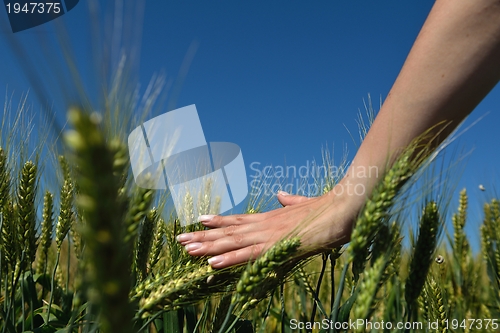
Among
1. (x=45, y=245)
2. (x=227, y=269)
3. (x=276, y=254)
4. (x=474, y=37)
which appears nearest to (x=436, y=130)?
(x=474, y=37)

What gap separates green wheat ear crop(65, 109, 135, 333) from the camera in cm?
40

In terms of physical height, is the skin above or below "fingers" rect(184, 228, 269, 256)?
above

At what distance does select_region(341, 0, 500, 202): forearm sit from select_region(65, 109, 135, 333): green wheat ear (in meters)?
0.78

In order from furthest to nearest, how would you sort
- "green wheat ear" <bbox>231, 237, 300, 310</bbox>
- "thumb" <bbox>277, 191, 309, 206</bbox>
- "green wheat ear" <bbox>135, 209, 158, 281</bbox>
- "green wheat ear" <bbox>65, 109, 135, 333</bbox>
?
1. "thumb" <bbox>277, 191, 309, 206</bbox>
2. "green wheat ear" <bbox>135, 209, 158, 281</bbox>
3. "green wheat ear" <bbox>231, 237, 300, 310</bbox>
4. "green wheat ear" <bbox>65, 109, 135, 333</bbox>

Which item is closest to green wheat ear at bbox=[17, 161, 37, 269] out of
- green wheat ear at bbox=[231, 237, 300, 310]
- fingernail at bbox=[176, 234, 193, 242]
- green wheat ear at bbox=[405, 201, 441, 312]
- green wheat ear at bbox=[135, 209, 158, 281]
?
green wheat ear at bbox=[135, 209, 158, 281]

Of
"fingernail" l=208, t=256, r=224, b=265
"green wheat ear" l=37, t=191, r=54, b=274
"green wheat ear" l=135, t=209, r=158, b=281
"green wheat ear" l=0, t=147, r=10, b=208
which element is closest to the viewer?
"fingernail" l=208, t=256, r=224, b=265

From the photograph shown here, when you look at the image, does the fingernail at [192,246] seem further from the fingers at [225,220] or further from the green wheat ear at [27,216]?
the green wheat ear at [27,216]

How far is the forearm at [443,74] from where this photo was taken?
109cm

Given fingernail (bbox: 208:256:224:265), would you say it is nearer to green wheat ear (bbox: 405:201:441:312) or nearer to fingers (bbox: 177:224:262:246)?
fingers (bbox: 177:224:262:246)

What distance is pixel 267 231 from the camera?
4.98 feet

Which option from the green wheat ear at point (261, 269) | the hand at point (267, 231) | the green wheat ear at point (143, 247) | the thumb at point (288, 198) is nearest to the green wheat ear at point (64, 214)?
the green wheat ear at point (143, 247)

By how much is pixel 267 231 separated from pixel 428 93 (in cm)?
70

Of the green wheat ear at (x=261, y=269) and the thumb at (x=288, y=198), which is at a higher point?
the thumb at (x=288, y=198)

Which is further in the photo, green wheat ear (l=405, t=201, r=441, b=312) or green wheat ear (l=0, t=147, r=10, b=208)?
green wheat ear (l=0, t=147, r=10, b=208)
